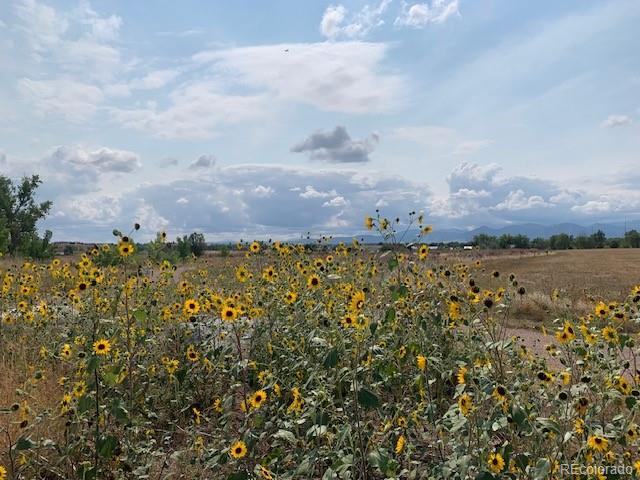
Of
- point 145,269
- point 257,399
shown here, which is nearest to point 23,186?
point 145,269

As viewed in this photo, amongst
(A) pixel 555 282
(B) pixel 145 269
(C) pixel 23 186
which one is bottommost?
(A) pixel 555 282

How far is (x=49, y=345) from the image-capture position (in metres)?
5.47

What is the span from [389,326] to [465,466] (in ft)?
7.45

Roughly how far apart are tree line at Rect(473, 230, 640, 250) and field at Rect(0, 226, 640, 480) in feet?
225

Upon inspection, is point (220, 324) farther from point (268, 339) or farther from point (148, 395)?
point (148, 395)

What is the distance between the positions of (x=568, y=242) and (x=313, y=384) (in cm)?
8404

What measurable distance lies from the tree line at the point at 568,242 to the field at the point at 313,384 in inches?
2704

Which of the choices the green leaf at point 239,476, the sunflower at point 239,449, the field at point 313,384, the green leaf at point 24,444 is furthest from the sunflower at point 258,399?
the green leaf at point 24,444

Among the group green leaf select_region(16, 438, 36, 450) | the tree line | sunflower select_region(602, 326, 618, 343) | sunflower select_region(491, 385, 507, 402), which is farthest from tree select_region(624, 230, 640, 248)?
green leaf select_region(16, 438, 36, 450)

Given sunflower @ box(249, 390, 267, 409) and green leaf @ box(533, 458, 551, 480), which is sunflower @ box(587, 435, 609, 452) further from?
sunflower @ box(249, 390, 267, 409)

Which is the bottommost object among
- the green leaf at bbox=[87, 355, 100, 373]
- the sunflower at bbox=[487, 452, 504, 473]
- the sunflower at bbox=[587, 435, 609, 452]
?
the sunflower at bbox=[487, 452, 504, 473]

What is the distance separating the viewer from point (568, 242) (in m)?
77.8

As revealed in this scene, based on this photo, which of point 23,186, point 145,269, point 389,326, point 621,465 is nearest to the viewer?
point 621,465

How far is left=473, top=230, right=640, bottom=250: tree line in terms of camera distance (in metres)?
73.0
